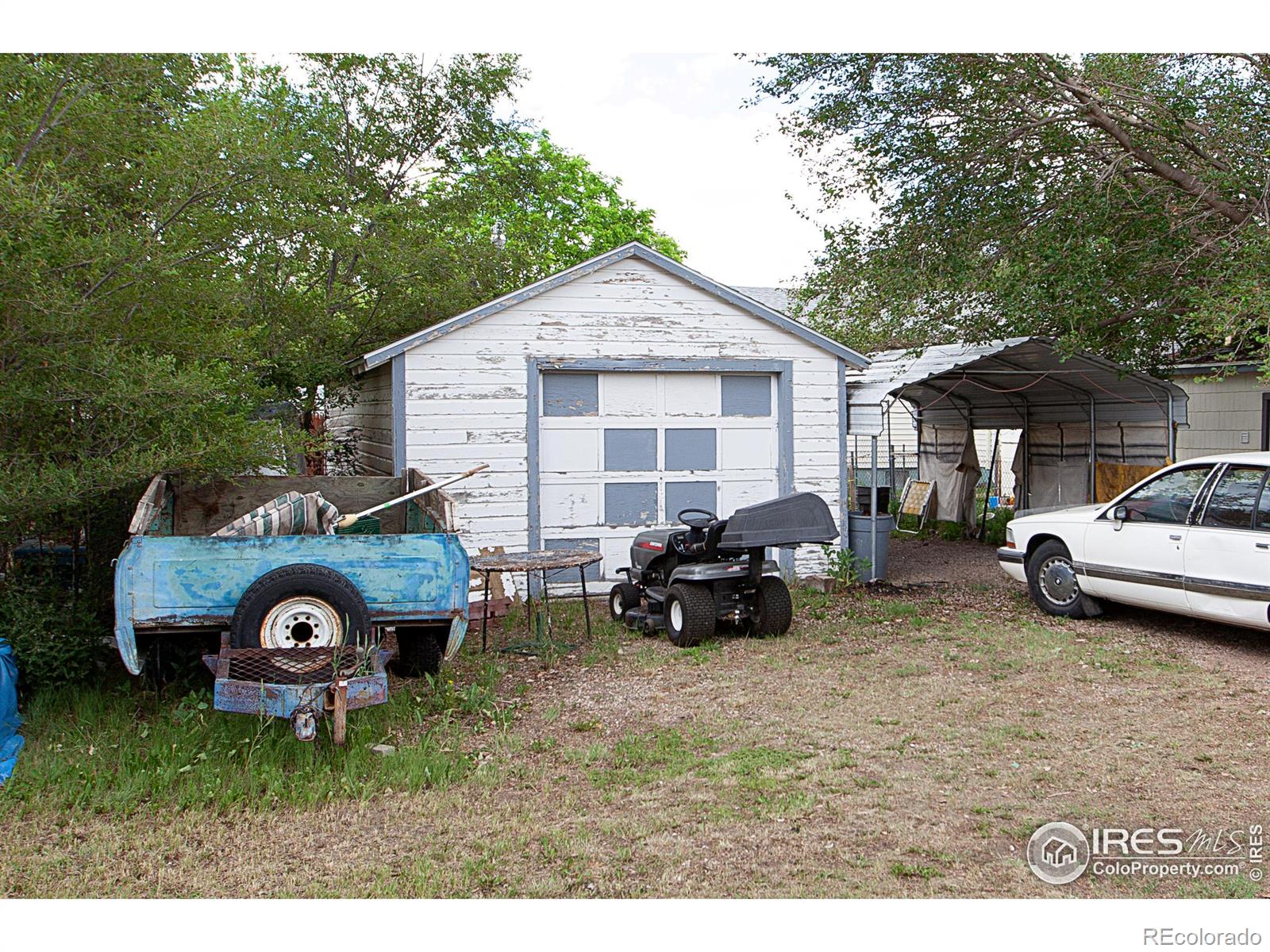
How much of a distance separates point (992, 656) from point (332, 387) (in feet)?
26.6

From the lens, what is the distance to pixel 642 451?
10836 mm

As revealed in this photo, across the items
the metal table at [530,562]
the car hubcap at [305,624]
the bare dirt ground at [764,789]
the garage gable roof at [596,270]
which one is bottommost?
the bare dirt ground at [764,789]

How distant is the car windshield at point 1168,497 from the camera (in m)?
8.30

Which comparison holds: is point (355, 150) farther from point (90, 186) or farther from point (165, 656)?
point (165, 656)

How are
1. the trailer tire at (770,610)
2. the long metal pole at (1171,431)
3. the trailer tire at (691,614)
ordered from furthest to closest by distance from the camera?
the long metal pole at (1171,431) < the trailer tire at (770,610) < the trailer tire at (691,614)

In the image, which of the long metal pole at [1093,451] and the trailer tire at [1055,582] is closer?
the trailer tire at [1055,582]

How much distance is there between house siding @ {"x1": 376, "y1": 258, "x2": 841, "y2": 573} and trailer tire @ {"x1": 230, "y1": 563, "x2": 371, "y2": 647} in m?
4.53

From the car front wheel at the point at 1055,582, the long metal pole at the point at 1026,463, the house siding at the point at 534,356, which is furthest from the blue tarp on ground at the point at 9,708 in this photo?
the long metal pole at the point at 1026,463

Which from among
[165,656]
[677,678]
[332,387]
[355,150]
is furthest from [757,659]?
[355,150]

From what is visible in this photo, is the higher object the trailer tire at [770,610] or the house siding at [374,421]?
the house siding at [374,421]

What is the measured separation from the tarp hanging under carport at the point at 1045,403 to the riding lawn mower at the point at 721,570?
10.7 feet

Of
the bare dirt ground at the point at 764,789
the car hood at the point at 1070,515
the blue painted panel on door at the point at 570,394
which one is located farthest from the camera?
the blue painted panel on door at the point at 570,394

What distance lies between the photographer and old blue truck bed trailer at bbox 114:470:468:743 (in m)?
5.18

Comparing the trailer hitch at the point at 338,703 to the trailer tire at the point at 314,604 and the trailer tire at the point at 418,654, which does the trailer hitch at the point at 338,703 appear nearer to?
the trailer tire at the point at 314,604
